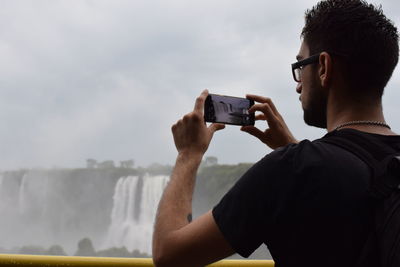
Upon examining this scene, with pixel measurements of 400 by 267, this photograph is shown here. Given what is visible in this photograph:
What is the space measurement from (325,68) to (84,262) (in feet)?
4.54

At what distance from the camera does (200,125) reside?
1.37 meters

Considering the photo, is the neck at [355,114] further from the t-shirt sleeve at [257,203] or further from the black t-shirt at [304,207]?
the t-shirt sleeve at [257,203]

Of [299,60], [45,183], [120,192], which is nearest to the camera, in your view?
[299,60]

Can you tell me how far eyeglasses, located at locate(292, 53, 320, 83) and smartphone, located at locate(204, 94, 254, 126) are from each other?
29 cm

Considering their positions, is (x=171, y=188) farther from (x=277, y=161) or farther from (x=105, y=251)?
(x=105, y=251)

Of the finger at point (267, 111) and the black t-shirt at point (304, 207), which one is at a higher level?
the finger at point (267, 111)

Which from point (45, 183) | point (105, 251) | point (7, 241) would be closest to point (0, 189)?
point (45, 183)

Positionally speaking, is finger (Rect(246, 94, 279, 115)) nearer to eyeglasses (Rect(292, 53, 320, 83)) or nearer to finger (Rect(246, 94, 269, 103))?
finger (Rect(246, 94, 269, 103))

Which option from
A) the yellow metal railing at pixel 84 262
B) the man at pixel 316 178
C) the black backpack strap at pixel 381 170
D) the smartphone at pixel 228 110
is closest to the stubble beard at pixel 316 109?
the man at pixel 316 178

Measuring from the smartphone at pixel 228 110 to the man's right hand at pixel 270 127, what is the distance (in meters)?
0.03

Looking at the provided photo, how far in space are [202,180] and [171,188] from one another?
62303mm

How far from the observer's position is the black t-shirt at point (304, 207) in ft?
3.28

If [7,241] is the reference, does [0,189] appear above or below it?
above

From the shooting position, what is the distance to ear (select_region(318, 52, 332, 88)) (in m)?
1.22
